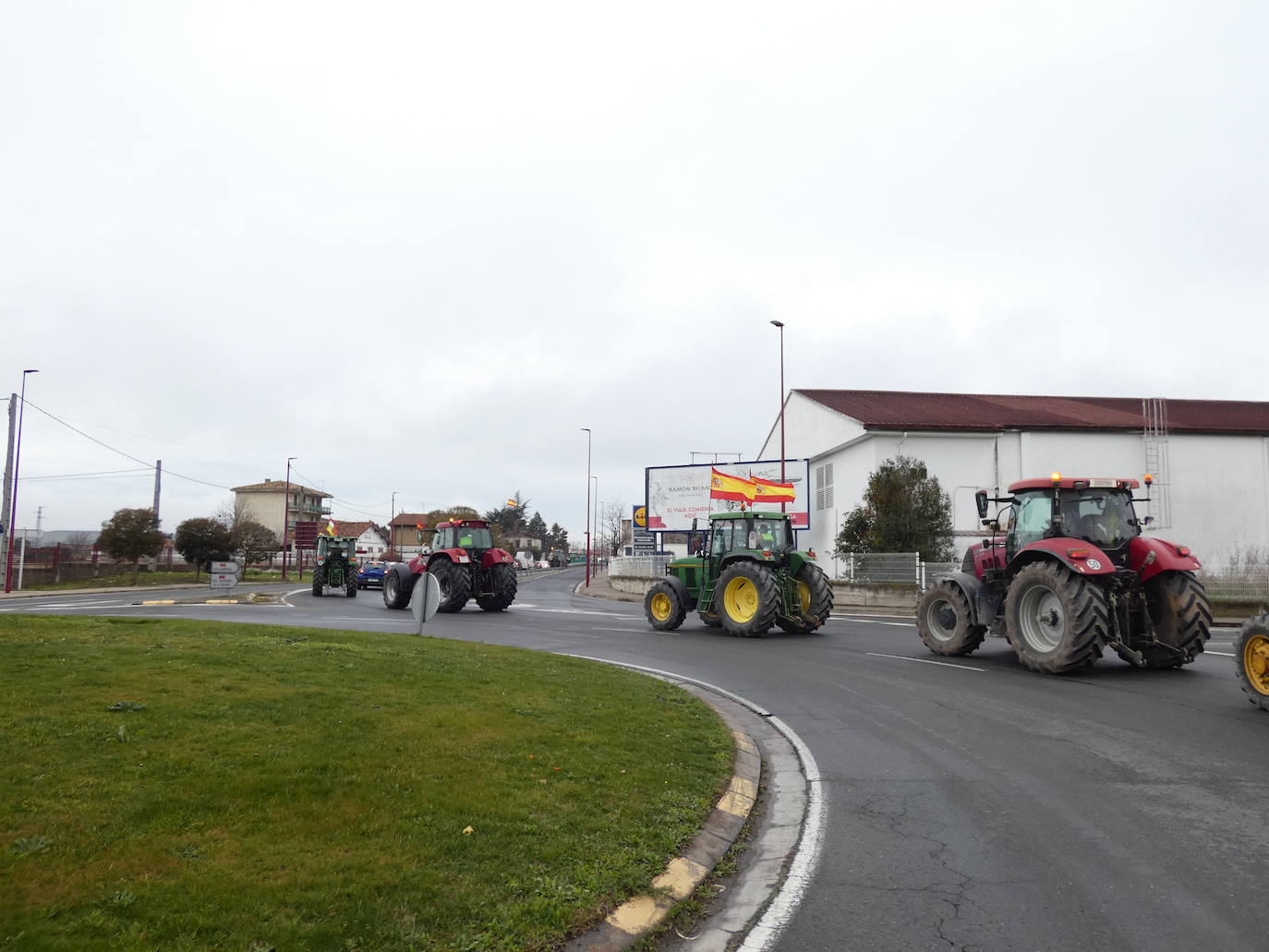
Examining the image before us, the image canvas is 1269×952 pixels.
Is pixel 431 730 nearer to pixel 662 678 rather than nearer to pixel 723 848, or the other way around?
pixel 723 848

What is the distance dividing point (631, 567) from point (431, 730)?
3536 centimetres

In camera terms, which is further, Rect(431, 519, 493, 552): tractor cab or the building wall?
the building wall

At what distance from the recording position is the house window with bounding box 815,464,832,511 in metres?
37.8

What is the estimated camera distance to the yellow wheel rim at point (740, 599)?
16906mm

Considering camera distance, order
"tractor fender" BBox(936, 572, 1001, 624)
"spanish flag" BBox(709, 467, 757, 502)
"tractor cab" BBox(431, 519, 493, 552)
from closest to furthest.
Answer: "tractor fender" BBox(936, 572, 1001, 624) < "spanish flag" BBox(709, 467, 757, 502) < "tractor cab" BBox(431, 519, 493, 552)

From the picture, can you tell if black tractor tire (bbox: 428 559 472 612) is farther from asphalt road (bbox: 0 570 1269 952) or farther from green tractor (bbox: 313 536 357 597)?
asphalt road (bbox: 0 570 1269 952)

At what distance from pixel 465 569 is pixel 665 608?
7105mm

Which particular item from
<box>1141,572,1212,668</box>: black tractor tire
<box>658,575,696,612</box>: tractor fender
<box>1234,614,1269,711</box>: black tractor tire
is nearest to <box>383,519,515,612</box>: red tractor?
<box>658,575,696,612</box>: tractor fender

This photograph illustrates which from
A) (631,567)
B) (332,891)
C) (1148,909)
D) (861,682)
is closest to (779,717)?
(861,682)

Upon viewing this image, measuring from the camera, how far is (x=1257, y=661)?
834cm

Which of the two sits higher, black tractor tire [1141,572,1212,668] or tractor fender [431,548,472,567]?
tractor fender [431,548,472,567]

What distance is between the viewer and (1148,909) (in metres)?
3.91

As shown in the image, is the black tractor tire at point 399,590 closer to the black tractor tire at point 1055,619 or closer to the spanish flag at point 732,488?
the spanish flag at point 732,488

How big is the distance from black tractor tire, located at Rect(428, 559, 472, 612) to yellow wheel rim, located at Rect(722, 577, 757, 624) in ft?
28.8
